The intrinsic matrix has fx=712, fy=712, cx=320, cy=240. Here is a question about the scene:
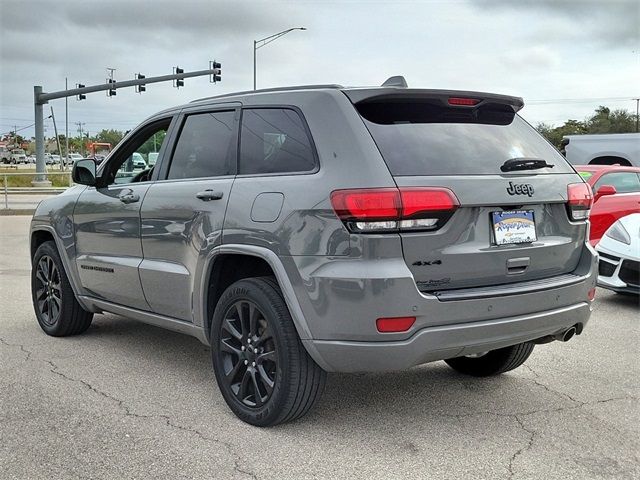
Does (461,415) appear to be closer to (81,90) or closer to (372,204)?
(372,204)

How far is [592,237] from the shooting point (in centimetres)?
911

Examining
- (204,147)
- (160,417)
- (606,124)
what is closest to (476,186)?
(204,147)

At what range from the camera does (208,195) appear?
13.8 ft

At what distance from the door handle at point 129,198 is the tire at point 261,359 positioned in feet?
4.06

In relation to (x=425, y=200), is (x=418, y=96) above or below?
above

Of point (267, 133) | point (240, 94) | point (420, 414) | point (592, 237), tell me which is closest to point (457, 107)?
point (267, 133)

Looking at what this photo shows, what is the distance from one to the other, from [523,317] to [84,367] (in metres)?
3.10

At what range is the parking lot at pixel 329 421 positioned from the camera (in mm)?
3420

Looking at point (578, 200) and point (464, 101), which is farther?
point (578, 200)

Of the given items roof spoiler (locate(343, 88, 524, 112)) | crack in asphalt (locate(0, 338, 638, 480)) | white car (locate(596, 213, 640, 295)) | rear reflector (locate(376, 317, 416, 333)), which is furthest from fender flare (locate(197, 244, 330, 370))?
white car (locate(596, 213, 640, 295))

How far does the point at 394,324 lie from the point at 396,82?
1.36m

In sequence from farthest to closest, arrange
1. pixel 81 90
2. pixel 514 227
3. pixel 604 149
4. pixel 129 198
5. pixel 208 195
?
1. pixel 81 90
2. pixel 604 149
3. pixel 129 198
4. pixel 208 195
5. pixel 514 227

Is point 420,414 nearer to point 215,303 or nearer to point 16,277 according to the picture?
point 215,303

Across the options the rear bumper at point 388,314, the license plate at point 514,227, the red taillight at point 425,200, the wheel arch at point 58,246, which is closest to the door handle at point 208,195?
the rear bumper at point 388,314
